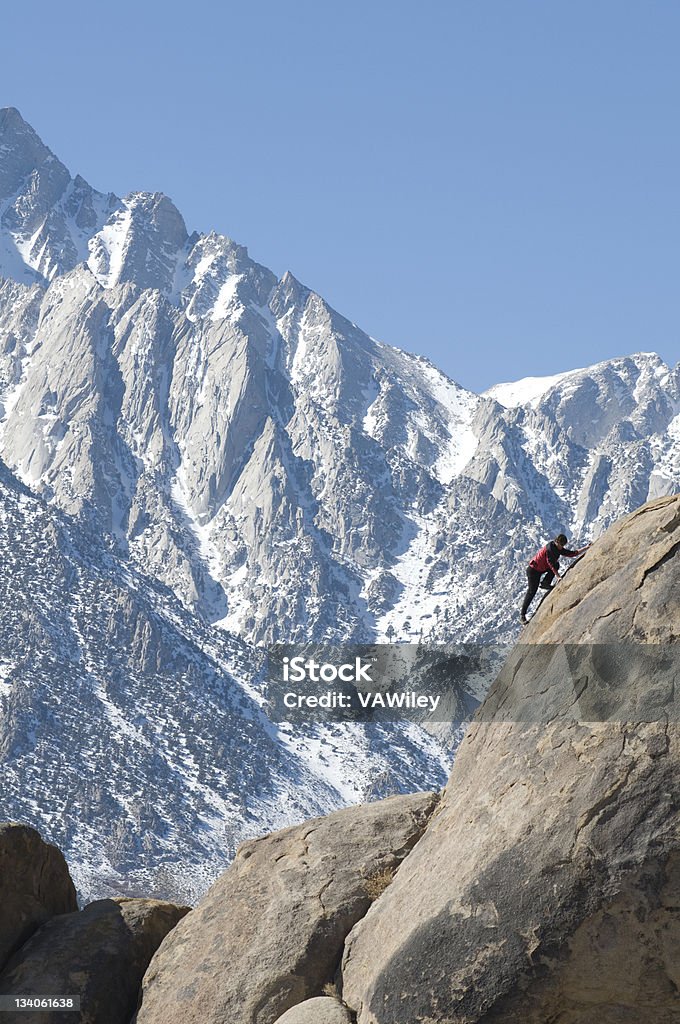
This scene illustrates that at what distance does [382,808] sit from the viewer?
102ft

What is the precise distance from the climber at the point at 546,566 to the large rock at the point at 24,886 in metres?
12.4

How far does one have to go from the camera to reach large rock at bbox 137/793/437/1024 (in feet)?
89.9

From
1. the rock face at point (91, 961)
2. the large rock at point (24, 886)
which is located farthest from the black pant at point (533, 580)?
the large rock at point (24, 886)

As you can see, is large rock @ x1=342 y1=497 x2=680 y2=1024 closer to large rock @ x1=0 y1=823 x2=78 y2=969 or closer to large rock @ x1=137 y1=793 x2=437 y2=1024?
large rock @ x1=137 y1=793 x2=437 y2=1024

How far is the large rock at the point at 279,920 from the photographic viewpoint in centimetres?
2741

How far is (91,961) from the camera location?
97.9ft

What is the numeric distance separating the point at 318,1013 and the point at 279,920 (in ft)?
10.1

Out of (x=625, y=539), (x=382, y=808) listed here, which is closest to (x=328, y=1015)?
(x=382, y=808)

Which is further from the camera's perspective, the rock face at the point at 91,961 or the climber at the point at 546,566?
the rock face at the point at 91,961

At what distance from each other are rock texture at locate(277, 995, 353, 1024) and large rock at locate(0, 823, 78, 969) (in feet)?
24.5

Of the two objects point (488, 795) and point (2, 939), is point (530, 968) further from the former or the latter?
point (2, 939)

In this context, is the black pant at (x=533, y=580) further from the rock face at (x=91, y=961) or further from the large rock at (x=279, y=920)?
the rock face at (x=91, y=961)

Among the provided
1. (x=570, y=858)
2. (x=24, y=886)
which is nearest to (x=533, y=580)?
(x=570, y=858)

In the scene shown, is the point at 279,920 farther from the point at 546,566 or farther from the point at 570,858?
the point at 546,566
